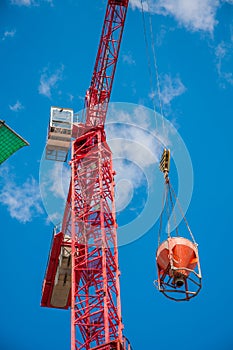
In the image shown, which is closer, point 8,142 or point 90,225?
point 8,142

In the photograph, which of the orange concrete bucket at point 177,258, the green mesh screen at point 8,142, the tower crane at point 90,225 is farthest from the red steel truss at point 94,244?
the green mesh screen at point 8,142

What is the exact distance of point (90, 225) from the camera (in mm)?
39500

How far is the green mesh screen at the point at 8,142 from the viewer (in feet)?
78.0

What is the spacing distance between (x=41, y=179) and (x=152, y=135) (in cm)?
858

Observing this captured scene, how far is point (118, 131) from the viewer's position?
47.6 meters

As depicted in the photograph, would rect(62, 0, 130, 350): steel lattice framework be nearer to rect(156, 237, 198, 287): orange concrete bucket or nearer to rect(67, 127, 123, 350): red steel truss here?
rect(67, 127, 123, 350): red steel truss

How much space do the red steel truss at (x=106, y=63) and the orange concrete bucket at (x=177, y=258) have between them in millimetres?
20840

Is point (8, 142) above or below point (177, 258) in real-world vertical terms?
above

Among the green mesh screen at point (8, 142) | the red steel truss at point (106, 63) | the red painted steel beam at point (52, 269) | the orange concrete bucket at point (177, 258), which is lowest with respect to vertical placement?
the orange concrete bucket at point (177, 258)

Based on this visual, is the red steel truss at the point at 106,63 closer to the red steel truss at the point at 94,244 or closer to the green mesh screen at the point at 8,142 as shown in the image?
the red steel truss at the point at 94,244

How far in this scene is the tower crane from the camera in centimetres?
3581

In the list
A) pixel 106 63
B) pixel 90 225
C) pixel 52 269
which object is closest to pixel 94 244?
pixel 90 225

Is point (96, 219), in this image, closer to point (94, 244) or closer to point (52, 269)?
point (94, 244)

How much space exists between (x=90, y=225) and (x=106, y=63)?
1177 centimetres
